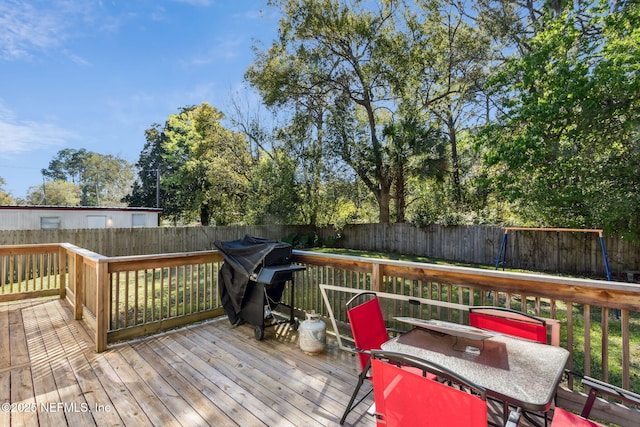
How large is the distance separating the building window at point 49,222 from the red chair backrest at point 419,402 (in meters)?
13.7

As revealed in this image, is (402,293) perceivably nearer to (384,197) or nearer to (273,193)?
(273,193)

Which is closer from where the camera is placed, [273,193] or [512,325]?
[512,325]

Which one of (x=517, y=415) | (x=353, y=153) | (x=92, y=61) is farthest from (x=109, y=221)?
(x=517, y=415)

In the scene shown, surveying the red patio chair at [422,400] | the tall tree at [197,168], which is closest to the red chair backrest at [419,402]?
the red patio chair at [422,400]

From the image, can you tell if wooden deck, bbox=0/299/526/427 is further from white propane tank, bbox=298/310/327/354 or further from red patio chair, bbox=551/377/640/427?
red patio chair, bbox=551/377/640/427

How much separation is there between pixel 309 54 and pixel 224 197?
7938 millimetres

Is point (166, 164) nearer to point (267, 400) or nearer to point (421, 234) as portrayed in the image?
point (421, 234)

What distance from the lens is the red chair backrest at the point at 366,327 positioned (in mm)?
2119

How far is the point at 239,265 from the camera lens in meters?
3.65

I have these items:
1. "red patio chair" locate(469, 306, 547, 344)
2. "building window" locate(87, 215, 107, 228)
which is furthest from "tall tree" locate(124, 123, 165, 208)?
"red patio chair" locate(469, 306, 547, 344)

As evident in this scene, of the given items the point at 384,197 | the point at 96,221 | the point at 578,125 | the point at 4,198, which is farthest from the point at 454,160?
the point at 4,198

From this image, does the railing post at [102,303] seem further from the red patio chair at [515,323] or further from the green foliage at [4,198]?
the green foliage at [4,198]

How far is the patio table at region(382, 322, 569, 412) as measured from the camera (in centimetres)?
128

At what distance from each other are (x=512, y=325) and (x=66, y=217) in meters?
14.1
